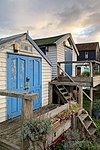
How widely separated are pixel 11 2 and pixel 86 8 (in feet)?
15.6

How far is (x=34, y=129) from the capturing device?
2895mm

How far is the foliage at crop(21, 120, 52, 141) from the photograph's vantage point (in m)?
2.86

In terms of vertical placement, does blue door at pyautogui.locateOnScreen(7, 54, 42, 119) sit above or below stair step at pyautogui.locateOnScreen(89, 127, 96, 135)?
above

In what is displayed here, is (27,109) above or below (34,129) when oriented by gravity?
above

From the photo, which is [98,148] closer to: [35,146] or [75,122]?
[75,122]

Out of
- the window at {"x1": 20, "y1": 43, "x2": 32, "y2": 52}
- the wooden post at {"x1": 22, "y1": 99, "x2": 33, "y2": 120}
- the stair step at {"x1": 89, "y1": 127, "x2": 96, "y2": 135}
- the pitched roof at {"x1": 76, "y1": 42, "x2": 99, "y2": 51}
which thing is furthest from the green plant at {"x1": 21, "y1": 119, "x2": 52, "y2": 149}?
the pitched roof at {"x1": 76, "y1": 42, "x2": 99, "y2": 51}

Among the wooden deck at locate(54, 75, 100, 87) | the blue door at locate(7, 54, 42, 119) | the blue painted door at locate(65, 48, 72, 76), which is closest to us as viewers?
the blue door at locate(7, 54, 42, 119)

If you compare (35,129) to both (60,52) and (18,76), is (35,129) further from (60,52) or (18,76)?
(60,52)

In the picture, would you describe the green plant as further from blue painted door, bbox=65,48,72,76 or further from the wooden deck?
blue painted door, bbox=65,48,72,76

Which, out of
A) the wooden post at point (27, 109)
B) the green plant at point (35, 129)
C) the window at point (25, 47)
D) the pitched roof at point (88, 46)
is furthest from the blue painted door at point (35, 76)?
the pitched roof at point (88, 46)

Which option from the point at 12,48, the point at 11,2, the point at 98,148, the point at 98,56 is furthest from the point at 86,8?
the point at 98,56

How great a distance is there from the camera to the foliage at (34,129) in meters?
A: 2.86

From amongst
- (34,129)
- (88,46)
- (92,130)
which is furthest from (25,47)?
(88,46)

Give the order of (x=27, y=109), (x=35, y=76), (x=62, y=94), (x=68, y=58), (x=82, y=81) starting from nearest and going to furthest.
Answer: (x=27, y=109), (x=35, y=76), (x=82, y=81), (x=62, y=94), (x=68, y=58)
